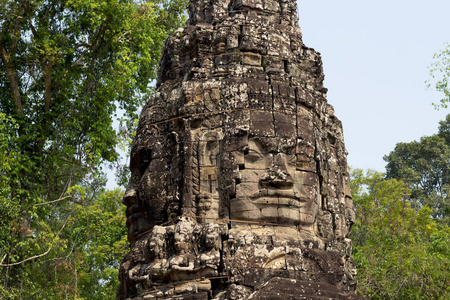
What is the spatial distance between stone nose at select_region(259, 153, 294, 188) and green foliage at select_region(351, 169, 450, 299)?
288 inches

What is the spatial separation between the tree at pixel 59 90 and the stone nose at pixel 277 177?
286 inches

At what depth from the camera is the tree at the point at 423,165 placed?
1324 inches

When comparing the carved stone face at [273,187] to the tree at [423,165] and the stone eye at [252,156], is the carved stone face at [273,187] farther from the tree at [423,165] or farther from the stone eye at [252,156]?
the tree at [423,165]

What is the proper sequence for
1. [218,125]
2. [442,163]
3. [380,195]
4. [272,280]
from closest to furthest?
1. [272,280]
2. [218,125]
3. [380,195]
4. [442,163]

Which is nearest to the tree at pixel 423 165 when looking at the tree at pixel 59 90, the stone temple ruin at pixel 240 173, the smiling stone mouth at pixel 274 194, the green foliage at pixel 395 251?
the green foliage at pixel 395 251

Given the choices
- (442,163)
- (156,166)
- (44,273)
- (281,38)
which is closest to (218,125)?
(156,166)

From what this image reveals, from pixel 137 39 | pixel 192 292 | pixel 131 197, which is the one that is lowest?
pixel 192 292

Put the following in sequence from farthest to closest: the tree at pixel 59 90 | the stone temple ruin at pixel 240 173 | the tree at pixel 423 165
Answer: the tree at pixel 423 165, the tree at pixel 59 90, the stone temple ruin at pixel 240 173

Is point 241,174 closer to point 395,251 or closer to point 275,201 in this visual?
point 275,201

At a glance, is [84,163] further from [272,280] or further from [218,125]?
[272,280]

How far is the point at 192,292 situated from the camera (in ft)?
30.4

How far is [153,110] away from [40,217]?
6.55 metres

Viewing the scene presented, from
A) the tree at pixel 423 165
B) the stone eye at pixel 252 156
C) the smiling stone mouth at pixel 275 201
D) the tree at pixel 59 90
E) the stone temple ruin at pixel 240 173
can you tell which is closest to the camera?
the stone temple ruin at pixel 240 173

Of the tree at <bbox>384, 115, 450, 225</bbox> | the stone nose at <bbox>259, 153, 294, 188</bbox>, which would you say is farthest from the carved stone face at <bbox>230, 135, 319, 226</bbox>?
the tree at <bbox>384, 115, 450, 225</bbox>
